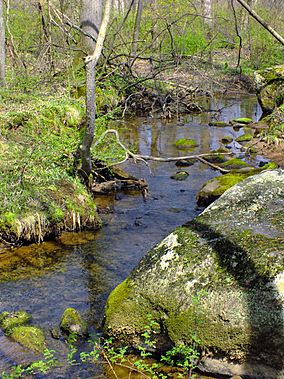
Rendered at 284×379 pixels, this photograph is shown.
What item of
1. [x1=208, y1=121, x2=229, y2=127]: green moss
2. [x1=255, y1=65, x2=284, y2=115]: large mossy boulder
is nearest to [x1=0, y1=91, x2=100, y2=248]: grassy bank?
[x1=208, y1=121, x2=229, y2=127]: green moss

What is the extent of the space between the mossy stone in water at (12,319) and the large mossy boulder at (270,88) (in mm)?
11763

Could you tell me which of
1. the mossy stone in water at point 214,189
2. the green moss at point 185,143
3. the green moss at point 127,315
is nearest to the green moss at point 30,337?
the green moss at point 127,315

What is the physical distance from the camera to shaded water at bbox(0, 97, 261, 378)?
4.87 metres

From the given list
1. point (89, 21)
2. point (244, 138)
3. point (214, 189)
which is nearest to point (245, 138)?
point (244, 138)

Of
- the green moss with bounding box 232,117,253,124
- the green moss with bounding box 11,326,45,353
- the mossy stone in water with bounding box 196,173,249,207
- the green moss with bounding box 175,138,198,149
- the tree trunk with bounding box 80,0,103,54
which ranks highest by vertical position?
the tree trunk with bounding box 80,0,103,54

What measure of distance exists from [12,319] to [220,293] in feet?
6.69

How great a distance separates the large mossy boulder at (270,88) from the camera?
14.7 metres

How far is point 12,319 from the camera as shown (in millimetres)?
4551

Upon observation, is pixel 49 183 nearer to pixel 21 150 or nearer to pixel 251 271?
pixel 21 150

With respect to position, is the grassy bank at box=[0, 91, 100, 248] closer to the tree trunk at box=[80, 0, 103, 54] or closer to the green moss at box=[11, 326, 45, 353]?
the green moss at box=[11, 326, 45, 353]

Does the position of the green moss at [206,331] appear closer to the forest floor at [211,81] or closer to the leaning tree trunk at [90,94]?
the leaning tree trunk at [90,94]

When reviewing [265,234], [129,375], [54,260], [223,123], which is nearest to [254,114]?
[223,123]

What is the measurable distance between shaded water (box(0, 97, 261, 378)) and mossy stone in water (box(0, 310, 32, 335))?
→ 8 centimetres

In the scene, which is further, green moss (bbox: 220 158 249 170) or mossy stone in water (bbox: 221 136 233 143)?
mossy stone in water (bbox: 221 136 233 143)
